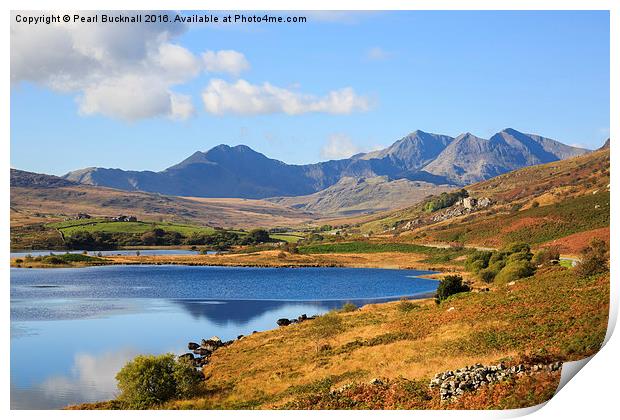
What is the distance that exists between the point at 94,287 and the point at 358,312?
25.5 meters

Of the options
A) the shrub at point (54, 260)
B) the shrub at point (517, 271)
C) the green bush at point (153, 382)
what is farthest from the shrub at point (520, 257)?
the shrub at point (54, 260)

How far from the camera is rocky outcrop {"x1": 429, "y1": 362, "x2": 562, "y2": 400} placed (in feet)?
59.8

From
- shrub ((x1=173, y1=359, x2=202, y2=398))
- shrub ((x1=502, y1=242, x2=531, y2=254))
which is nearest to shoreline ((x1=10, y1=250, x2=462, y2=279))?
shrub ((x1=502, y1=242, x2=531, y2=254))

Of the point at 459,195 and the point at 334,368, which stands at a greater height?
the point at 459,195

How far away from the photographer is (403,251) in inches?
2968

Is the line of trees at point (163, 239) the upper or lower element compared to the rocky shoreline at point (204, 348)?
upper

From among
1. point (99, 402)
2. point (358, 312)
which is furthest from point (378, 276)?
point (99, 402)

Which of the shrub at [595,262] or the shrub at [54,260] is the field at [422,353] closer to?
the shrub at [595,262]

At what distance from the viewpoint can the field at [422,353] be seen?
18906 mm

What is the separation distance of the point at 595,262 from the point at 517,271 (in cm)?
837

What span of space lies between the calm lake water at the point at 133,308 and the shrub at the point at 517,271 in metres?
13.1

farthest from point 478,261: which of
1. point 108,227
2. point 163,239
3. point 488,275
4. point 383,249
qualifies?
point 163,239
